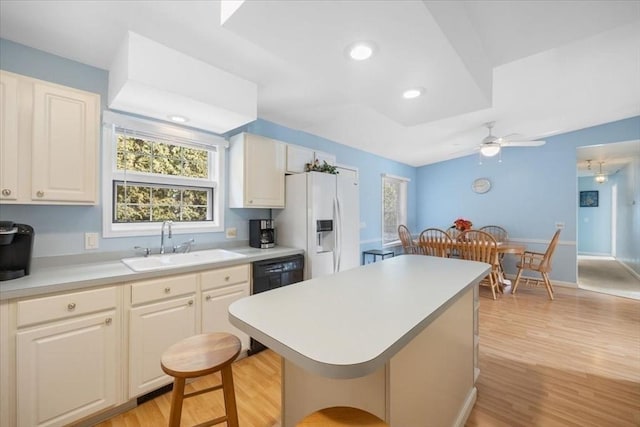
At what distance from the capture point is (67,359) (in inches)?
57.4

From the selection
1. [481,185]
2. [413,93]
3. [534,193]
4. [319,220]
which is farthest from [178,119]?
[534,193]

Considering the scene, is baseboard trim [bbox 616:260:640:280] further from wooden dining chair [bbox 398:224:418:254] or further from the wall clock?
wooden dining chair [bbox 398:224:418:254]

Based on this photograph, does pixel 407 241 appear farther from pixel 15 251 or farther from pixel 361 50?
pixel 15 251

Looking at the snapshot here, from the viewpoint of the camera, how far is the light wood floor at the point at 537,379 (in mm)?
1670

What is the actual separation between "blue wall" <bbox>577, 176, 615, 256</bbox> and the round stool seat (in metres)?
9.96

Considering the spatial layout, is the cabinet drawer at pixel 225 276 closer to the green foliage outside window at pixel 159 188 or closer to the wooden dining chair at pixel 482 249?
the green foliage outside window at pixel 159 188

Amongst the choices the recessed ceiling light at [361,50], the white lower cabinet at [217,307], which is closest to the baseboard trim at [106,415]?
the white lower cabinet at [217,307]

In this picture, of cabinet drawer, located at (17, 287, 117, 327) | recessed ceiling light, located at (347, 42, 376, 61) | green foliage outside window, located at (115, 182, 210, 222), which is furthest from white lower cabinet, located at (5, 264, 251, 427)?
recessed ceiling light, located at (347, 42, 376, 61)

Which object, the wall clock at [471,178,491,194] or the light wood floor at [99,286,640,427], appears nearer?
the light wood floor at [99,286,640,427]

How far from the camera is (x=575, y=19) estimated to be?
1.58 metres

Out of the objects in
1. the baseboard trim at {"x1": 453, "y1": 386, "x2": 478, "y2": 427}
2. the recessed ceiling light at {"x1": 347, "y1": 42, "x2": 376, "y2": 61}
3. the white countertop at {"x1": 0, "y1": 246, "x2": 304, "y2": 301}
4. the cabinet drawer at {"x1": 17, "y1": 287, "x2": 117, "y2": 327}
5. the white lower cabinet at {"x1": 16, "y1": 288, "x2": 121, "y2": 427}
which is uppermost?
the recessed ceiling light at {"x1": 347, "y1": 42, "x2": 376, "y2": 61}

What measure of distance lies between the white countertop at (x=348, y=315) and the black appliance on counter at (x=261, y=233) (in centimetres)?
143

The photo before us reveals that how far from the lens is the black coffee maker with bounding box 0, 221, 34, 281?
142 cm

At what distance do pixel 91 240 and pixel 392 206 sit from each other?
4.89m
